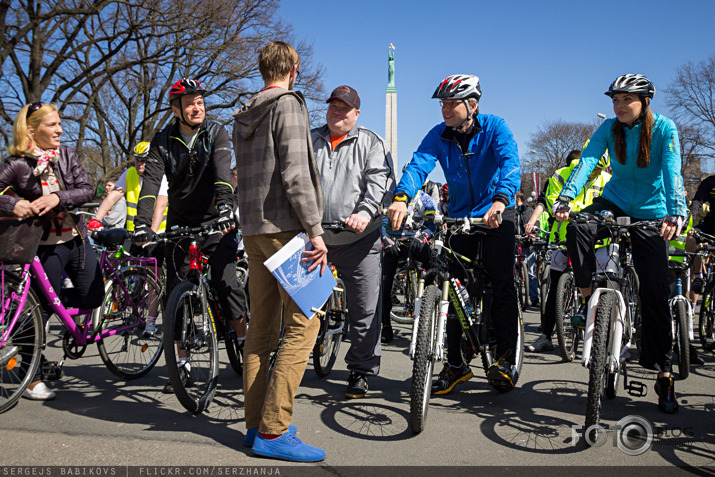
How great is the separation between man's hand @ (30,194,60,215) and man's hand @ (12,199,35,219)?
25 mm

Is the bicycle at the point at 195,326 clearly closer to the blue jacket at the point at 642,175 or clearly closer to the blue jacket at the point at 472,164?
the blue jacket at the point at 472,164

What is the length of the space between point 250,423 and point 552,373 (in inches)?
116

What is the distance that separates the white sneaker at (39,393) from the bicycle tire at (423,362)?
259 centimetres

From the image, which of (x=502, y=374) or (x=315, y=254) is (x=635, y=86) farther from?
(x=315, y=254)

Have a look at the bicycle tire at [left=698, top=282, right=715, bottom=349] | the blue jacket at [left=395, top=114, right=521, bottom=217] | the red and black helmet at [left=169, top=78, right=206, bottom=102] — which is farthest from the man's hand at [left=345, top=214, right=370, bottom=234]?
the bicycle tire at [left=698, top=282, right=715, bottom=349]

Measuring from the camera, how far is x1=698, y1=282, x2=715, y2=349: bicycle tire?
6.12 metres

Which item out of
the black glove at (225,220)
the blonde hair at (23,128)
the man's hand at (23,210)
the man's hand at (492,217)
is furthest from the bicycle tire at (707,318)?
the blonde hair at (23,128)

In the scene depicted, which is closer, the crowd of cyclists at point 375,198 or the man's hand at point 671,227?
the man's hand at point 671,227

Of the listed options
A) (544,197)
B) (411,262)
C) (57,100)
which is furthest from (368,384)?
(57,100)

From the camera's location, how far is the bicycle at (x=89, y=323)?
4059 millimetres

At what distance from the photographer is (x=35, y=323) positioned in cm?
416

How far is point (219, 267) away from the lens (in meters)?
4.40

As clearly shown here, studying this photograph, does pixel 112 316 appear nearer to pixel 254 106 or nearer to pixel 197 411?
pixel 197 411

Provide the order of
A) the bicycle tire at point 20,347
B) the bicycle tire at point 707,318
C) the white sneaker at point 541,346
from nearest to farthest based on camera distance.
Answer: the bicycle tire at point 20,347 < the bicycle tire at point 707,318 < the white sneaker at point 541,346
